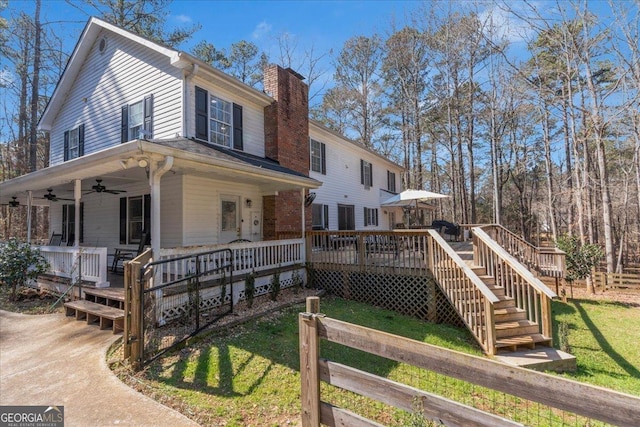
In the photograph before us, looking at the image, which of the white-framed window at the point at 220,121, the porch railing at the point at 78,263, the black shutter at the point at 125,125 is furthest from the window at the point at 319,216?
the porch railing at the point at 78,263

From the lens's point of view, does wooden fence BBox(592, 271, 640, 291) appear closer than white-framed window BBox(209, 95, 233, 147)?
No

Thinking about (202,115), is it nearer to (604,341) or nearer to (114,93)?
A: (114,93)

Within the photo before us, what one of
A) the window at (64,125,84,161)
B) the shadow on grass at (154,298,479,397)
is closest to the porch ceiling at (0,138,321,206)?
the window at (64,125,84,161)

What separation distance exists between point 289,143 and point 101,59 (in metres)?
7.26

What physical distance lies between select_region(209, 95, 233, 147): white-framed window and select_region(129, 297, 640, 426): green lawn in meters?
5.57

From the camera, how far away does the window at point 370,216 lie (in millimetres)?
17986

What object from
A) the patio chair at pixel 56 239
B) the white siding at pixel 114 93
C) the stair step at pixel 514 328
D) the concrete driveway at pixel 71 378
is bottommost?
the stair step at pixel 514 328

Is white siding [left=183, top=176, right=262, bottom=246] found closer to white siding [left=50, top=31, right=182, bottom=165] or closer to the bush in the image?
white siding [left=50, top=31, right=182, bottom=165]

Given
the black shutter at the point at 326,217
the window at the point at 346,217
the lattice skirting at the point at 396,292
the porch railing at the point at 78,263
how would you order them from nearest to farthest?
the porch railing at the point at 78,263, the lattice skirting at the point at 396,292, the black shutter at the point at 326,217, the window at the point at 346,217

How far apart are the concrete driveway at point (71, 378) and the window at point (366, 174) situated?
14052mm

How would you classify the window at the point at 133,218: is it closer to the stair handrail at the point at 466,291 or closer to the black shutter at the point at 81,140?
the black shutter at the point at 81,140

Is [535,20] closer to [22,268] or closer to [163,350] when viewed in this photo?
[163,350]

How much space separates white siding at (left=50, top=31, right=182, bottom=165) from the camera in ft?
29.8

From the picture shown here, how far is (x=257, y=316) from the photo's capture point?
21.5 feet
